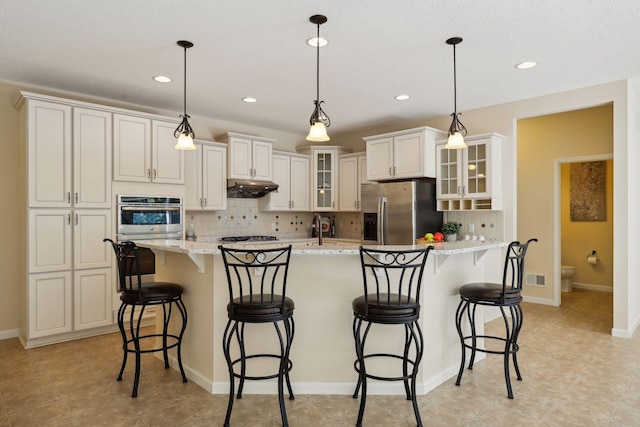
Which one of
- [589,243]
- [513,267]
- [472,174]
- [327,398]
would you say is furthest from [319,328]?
[589,243]

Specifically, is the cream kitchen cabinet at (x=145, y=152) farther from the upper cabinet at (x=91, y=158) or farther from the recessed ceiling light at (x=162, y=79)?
the recessed ceiling light at (x=162, y=79)

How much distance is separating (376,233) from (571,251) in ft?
11.9

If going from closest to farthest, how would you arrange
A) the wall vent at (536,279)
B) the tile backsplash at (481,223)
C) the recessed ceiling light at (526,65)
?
1. the recessed ceiling light at (526,65)
2. the tile backsplash at (481,223)
3. the wall vent at (536,279)

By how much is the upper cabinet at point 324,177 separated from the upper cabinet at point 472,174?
5.88 ft

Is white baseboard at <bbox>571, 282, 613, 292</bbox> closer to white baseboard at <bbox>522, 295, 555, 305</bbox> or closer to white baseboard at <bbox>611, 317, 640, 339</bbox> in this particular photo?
white baseboard at <bbox>522, 295, 555, 305</bbox>

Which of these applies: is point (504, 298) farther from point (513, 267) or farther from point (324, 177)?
point (324, 177)

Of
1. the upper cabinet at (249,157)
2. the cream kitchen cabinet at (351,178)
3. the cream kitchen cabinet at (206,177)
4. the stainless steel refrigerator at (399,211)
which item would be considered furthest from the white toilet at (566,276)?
the cream kitchen cabinet at (206,177)

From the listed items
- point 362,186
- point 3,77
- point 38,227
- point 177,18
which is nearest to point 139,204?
point 38,227

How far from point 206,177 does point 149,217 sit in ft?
3.43

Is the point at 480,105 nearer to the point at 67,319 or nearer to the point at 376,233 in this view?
the point at 376,233

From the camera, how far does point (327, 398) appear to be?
2.77 m

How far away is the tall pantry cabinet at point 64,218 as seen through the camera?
152 inches

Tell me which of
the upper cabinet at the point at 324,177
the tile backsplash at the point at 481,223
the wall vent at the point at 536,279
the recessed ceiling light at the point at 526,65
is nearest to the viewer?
the recessed ceiling light at the point at 526,65

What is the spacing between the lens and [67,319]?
403cm
